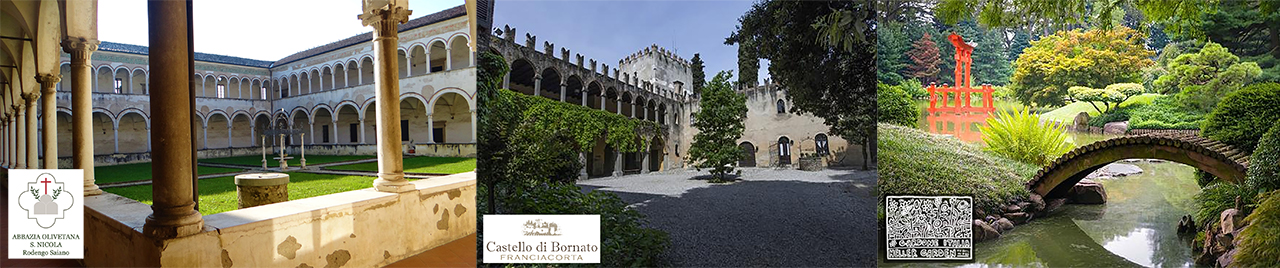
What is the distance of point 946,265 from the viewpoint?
13.0 ft

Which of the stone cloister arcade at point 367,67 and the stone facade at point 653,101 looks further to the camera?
the stone cloister arcade at point 367,67

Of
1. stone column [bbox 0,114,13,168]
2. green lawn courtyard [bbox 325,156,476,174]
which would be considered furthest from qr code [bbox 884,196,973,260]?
stone column [bbox 0,114,13,168]

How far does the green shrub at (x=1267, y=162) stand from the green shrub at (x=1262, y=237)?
0.51ft

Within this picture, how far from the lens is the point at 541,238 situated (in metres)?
3.16

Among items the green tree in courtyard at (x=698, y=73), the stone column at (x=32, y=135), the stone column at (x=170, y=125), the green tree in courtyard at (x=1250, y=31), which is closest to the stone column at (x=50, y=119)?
the stone column at (x=32, y=135)

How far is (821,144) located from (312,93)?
651 inches

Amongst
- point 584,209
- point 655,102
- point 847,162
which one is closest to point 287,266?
point 584,209

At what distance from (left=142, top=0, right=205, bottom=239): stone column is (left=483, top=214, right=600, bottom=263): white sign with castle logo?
166 cm

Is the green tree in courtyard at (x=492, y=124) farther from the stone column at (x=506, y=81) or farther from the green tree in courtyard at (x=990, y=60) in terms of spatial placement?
the green tree in courtyard at (x=990, y=60)

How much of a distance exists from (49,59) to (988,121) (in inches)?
392

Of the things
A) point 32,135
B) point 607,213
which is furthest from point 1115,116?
point 32,135

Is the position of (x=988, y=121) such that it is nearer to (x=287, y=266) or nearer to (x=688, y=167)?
(x=688, y=167)

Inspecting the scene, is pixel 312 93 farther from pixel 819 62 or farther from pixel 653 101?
pixel 819 62

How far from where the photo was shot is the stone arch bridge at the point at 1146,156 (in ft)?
14.1
